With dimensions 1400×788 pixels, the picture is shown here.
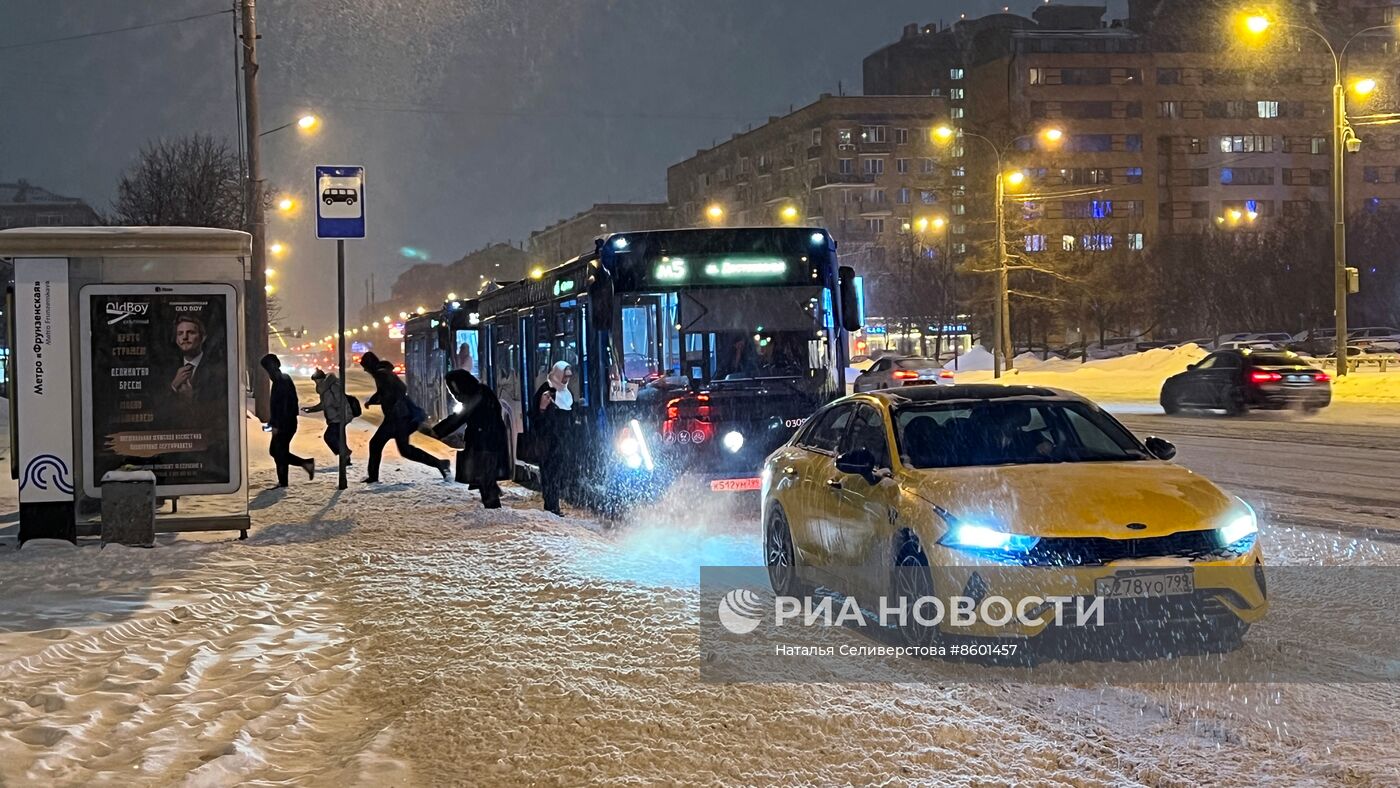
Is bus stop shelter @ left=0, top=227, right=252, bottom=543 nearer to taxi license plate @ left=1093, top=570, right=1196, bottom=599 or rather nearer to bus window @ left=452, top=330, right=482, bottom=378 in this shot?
taxi license plate @ left=1093, top=570, right=1196, bottom=599

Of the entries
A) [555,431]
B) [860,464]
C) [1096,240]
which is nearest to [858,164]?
[1096,240]

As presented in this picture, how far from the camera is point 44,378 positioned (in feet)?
35.9

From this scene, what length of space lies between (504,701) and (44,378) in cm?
656

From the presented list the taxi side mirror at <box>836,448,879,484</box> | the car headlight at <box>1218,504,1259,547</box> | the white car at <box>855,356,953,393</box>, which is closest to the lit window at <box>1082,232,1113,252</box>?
the white car at <box>855,356,953,393</box>

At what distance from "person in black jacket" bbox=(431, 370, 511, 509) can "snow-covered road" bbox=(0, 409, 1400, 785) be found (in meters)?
3.46

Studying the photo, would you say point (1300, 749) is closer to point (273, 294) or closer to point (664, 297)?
point (664, 297)

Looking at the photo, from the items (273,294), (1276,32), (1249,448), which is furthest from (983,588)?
(1276,32)

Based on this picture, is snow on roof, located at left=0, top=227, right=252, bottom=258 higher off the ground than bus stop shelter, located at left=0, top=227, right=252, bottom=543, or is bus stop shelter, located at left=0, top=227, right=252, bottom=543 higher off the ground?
snow on roof, located at left=0, top=227, right=252, bottom=258

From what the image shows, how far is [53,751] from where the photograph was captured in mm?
5273

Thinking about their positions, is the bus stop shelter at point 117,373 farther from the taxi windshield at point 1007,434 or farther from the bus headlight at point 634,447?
the taxi windshield at point 1007,434

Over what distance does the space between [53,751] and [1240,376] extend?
2816cm

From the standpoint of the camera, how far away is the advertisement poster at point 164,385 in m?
11.2

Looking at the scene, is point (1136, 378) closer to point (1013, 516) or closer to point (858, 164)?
point (1013, 516)

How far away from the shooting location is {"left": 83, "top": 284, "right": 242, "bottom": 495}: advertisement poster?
11180 millimetres
